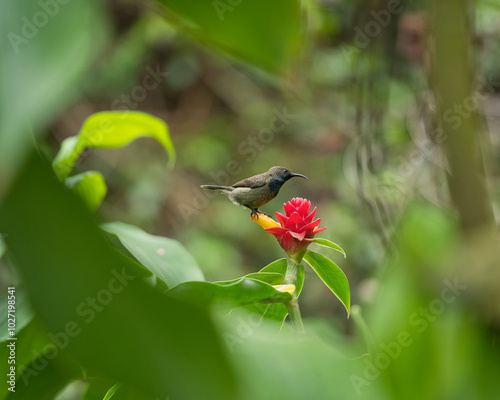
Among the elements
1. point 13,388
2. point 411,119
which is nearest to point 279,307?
point 13,388

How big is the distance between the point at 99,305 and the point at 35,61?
0.07 metres

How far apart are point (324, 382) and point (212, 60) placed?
11.4 ft

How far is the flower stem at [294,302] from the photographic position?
0.56 m

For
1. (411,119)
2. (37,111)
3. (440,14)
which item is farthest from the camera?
(411,119)

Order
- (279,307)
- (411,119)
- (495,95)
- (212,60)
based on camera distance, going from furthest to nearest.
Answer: (212,60)
(495,95)
(411,119)
(279,307)

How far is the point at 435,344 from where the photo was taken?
0.18 m

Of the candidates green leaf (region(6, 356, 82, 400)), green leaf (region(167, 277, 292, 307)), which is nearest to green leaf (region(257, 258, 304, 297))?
green leaf (region(167, 277, 292, 307))

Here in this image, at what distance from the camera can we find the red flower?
65 cm

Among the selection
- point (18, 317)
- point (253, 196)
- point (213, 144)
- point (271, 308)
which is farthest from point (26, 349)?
point (213, 144)

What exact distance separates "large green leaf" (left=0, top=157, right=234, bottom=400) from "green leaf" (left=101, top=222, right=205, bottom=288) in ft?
2.00

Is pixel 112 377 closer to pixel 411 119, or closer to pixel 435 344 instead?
pixel 435 344

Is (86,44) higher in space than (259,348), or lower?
higher

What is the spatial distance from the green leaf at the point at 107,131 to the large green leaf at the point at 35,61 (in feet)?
2.58

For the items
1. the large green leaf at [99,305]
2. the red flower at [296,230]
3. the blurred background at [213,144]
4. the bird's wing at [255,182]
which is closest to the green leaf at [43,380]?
the red flower at [296,230]
